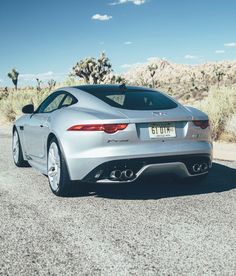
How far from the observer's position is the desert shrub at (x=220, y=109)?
43.6ft

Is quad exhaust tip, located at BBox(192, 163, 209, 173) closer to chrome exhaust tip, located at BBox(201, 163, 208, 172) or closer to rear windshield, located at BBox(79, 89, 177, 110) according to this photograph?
chrome exhaust tip, located at BBox(201, 163, 208, 172)

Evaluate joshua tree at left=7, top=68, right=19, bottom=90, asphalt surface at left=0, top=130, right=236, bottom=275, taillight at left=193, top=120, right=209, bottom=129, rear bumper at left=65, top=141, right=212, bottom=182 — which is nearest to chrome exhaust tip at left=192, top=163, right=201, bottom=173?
rear bumper at left=65, top=141, right=212, bottom=182

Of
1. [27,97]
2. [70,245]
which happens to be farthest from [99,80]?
[70,245]

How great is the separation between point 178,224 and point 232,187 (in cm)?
213

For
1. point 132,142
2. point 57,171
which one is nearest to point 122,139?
point 132,142

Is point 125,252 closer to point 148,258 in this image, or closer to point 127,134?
point 148,258

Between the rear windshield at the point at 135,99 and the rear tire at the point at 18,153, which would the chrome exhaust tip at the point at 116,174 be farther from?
the rear tire at the point at 18,153

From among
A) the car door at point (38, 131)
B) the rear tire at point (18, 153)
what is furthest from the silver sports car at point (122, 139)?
the rear tire at point (18, 153)

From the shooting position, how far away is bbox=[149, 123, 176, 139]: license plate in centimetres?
549

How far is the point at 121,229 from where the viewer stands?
4.46 m

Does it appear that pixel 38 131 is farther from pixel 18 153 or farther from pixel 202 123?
pixel 202 123

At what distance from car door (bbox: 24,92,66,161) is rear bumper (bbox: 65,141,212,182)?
1.00 metres

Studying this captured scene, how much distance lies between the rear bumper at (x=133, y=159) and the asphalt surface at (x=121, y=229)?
388 mm

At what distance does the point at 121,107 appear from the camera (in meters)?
5.66
